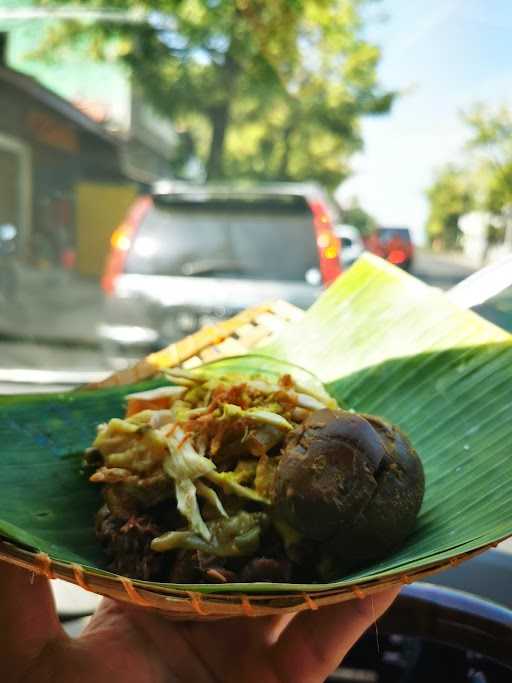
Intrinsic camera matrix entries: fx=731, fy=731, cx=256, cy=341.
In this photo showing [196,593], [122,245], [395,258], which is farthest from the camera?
[122,245]

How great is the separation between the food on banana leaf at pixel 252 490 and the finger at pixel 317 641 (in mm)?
127

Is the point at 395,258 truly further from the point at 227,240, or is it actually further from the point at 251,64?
the point at 251,64

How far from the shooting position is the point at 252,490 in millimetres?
1661

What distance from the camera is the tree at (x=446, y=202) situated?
3256 cm

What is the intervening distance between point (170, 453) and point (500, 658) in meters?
0.92

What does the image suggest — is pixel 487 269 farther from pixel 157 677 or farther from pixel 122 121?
pixel 122 121

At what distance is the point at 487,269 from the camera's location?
2.06 m

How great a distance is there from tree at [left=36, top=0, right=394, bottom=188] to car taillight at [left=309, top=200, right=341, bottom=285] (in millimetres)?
8207

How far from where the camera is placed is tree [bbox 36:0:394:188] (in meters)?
13.9

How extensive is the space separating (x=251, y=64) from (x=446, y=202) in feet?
84.8

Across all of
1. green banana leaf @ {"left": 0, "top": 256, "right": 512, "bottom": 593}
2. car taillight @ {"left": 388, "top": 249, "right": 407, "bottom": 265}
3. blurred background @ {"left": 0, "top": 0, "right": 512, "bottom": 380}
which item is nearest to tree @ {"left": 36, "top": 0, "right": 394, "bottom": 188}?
blurred background @ {"left": 0, "top": 0, "right": 512, "bottom": 380}

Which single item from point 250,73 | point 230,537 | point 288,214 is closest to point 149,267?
point 288,214

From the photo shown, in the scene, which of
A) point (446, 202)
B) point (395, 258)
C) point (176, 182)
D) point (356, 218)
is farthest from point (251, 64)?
point (446, 202)

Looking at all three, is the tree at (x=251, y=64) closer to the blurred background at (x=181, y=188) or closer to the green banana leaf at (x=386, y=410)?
the blurred background at (x=181, y=188)
